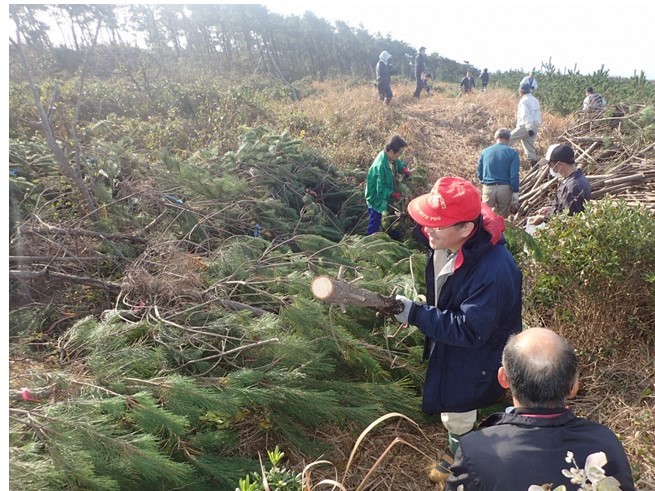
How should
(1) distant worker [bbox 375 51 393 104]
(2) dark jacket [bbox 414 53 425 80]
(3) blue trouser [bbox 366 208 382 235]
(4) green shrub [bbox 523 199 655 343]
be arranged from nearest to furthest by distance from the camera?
(4) green shrub [bbox 523 199 655 343] < (3) blue trouser [bbox 366 208 382 235] < (1) distant worker [bbox 375 51 393 104] < (2) dark jacket [bbox 414 53 425 80]

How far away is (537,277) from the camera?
3.09m

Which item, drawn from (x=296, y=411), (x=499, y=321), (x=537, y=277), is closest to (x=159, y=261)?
(x=296, y=411)

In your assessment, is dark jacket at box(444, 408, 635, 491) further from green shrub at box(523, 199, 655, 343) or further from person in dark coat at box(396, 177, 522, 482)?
green shrub at box(523, 199, 655, 343)

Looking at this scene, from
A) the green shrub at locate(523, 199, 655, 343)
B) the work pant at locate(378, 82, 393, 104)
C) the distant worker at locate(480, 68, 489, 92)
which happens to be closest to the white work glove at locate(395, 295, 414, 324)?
the green shrub at locate(523, 199, 655, 343)

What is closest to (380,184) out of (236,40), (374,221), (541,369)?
(374,221)

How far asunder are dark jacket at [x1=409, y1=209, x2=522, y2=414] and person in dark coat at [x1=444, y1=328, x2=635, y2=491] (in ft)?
1.48

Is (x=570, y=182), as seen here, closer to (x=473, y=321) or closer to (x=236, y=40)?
(x=473, y=321)

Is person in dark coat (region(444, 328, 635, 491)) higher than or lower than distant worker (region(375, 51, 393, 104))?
lower

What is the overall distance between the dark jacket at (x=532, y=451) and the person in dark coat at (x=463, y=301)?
57 cm

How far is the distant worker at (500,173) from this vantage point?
576cm

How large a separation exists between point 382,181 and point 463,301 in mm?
3481

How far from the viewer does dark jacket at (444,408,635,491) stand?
3.73 feet

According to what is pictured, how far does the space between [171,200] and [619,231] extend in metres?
3.63

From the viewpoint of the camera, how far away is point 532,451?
45.6 inches
